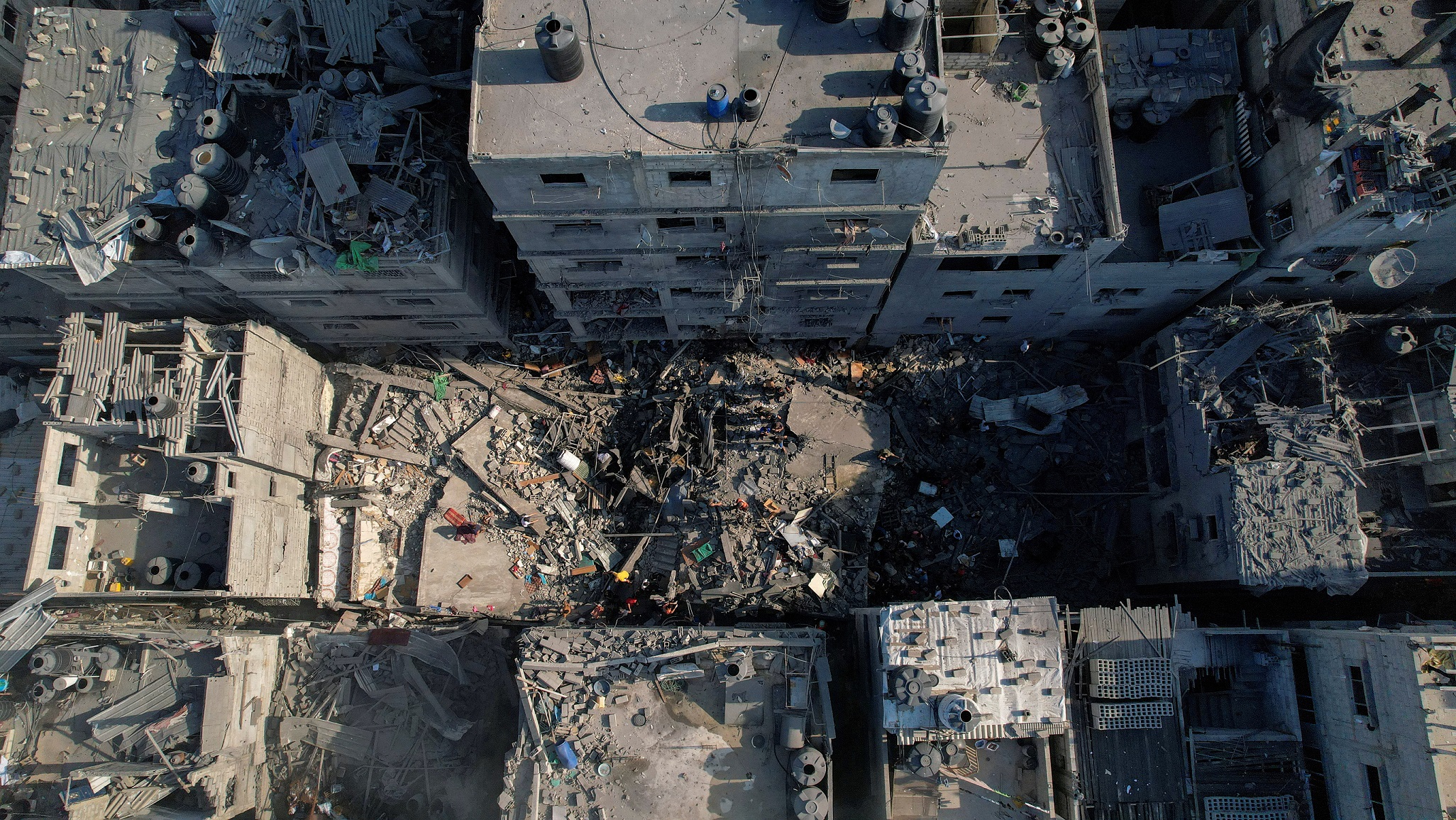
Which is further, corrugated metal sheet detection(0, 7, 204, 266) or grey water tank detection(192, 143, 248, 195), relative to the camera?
corrugated metal sheet detection(0, 7, 204, 266)

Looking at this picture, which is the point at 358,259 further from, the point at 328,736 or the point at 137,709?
the point at 328,736

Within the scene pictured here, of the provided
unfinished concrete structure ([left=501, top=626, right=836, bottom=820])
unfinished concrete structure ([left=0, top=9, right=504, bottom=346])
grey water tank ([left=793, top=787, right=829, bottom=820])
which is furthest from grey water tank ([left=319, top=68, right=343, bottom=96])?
grey water tank ([left=793, top=787, right=829, bottom=820])

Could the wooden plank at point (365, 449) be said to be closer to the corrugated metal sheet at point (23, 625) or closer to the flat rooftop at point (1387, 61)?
the corrugated metal sheet at point (23, 625)

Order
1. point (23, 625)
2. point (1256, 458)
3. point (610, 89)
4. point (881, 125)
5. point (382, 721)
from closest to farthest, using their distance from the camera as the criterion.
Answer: point (881, 125) < point (610, 89) < point (23, 625) < point (1256, 458) < point (382, 721)

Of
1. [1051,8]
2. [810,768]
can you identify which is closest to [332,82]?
[1051,8]

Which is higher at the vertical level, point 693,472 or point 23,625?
point 693,472

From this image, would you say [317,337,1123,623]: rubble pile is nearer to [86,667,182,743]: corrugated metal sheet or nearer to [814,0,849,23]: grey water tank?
[86,667,182,743]: corrugated metal sheet
